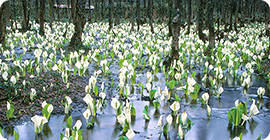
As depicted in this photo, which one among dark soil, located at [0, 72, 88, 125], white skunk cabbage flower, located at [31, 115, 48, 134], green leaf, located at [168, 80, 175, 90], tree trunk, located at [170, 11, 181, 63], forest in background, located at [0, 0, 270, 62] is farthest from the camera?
forest in background, located at [0, 0, 270, 62]

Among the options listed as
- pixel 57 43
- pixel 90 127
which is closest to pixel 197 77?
pixel 90 127

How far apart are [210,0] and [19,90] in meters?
7.72

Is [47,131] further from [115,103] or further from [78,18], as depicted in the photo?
[78,18]

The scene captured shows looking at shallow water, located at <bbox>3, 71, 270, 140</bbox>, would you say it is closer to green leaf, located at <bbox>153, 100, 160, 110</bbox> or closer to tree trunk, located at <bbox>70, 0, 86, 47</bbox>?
green leaf, located at <bbox>153, 100, 160, 110</bbox>

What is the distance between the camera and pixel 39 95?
16.0ft

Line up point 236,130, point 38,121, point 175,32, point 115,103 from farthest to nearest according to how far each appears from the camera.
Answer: point 175,32
point 115,103
point 236,130
point 38,121

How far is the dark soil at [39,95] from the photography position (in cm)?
426

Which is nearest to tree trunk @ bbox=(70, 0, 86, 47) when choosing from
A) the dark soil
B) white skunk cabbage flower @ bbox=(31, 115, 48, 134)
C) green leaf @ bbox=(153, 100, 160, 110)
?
the dark soil

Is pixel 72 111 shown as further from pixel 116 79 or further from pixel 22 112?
pixel 116 79

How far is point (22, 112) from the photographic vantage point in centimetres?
428

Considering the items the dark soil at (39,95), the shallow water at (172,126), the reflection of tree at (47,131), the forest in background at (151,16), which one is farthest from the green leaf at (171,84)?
the reflection of tree at (47,131)

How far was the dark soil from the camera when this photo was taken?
4.26 meters

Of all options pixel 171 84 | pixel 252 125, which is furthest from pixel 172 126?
pixel 171 84

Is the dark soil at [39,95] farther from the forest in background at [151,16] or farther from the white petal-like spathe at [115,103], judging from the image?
the forest in background at [151,16]
